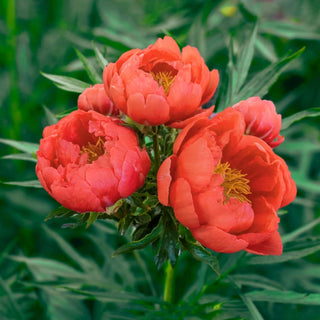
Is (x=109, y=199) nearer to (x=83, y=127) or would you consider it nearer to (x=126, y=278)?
(x=83, y=127)

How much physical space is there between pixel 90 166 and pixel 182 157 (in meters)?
0.13

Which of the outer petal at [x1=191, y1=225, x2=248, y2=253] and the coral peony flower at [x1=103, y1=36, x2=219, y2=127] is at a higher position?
the coral peony flower at [x1=103, y1=36, x2=219, y2=127]

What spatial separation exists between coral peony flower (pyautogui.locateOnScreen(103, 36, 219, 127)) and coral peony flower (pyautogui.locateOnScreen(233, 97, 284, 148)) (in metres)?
0.07

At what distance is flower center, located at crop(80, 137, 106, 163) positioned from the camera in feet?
2.13

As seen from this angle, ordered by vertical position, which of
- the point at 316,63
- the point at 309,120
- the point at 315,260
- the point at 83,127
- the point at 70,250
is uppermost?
the point at 83,127

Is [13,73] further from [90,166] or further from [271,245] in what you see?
[271,245]

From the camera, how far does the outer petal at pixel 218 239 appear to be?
535 mm

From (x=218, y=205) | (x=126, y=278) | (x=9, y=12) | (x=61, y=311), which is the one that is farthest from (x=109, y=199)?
(x=9, y=12)

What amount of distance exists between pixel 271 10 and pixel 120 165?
1695mm

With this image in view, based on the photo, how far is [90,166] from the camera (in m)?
0.58

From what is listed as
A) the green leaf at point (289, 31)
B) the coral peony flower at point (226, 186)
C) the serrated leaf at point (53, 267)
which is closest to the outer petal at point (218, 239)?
the coral peony flower at point (226, 186)

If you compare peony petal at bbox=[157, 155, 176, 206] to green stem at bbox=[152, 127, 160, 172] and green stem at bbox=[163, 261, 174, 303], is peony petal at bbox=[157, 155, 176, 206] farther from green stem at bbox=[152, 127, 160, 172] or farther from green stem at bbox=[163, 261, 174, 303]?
green stem at bbox=[163, 261, 174, 303]

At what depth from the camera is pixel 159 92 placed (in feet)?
1.93

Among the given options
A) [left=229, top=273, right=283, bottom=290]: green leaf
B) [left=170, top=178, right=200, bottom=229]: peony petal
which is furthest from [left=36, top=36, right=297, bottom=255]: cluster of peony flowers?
[left=229, top=273, right=283, bottom=290]: green leaf
